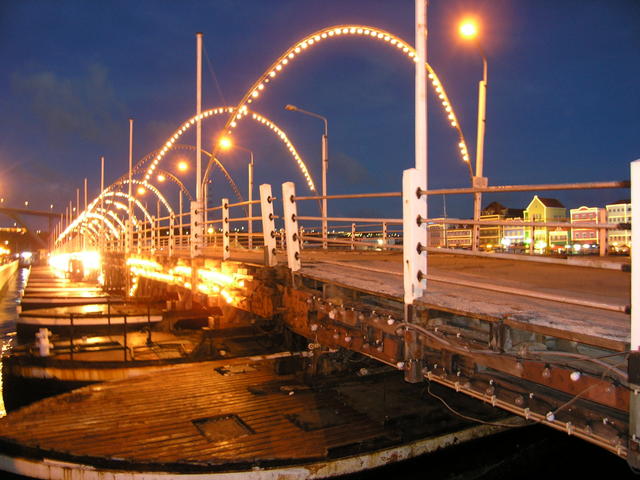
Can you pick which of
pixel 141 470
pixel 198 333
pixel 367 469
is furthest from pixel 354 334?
pixel 198 333

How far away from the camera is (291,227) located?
772 cm

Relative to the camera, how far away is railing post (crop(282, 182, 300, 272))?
7.71 m

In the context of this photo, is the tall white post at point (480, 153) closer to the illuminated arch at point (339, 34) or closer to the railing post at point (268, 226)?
the illuminated arch at point (339, 34)

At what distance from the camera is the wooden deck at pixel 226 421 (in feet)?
22.1

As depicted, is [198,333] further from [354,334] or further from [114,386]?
[354,334]

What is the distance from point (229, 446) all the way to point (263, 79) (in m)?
10.8

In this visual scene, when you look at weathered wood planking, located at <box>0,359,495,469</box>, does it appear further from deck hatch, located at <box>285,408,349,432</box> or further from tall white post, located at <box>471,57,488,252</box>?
tall white post, located at <box>471,57,488,252</box>

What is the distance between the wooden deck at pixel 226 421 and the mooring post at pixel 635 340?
4.68 metres

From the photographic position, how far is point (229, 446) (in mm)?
7051

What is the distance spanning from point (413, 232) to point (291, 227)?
319 centimetres

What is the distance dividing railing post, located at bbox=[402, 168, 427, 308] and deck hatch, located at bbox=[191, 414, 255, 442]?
4.00 meters

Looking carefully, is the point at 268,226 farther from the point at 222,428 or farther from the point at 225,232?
the point at 222,428

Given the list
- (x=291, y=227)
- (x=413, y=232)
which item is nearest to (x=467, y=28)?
(x=291, y=227)

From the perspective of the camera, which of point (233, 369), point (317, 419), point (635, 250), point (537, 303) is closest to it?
point (635, 250)
